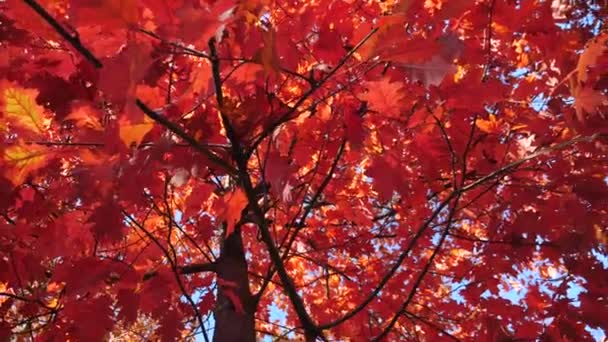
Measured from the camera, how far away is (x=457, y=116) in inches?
101

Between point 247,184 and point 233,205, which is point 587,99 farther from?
point 233,205

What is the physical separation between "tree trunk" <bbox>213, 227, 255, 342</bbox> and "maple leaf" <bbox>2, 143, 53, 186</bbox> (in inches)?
41.3

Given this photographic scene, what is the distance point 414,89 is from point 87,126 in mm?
1482

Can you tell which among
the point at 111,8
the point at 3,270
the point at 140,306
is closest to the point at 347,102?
the point at 111,8

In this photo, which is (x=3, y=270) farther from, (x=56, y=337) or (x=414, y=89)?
(x=414, y=89)

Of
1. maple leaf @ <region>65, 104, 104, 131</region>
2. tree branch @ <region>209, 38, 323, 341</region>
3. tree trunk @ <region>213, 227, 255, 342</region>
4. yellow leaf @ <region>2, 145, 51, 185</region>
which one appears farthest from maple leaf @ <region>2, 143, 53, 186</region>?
tree trunk @ <region>213, 227, 255, 342</region>

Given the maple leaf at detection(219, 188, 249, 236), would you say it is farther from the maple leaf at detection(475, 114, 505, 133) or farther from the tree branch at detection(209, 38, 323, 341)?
the maple leaf at detection(475, 114, 505, 133)

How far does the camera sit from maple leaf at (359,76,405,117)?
1.77 meters

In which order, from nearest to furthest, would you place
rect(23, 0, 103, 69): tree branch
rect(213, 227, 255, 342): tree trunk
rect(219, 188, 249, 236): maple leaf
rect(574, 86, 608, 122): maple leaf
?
rect(23, 0, 103, 69): tree branch < rect(574, 86, 608, 122): maple leaf < rect(219, 188, 249, 236): maple leaf < rect(213, 227, 255, 342): tree trunk

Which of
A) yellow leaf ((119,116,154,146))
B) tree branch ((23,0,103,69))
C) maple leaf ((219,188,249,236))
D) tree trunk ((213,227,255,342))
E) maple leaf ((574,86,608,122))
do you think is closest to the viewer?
tree branch ((23,0,103,69))

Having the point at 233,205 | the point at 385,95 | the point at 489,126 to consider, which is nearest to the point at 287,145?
the point at 233,205

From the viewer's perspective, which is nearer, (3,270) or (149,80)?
(149,80)

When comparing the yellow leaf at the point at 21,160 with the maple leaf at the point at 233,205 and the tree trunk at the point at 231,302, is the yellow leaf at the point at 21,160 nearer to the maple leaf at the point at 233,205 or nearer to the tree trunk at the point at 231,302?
the maple leaf at the point at 233,205

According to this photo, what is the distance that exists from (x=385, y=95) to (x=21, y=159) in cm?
129
